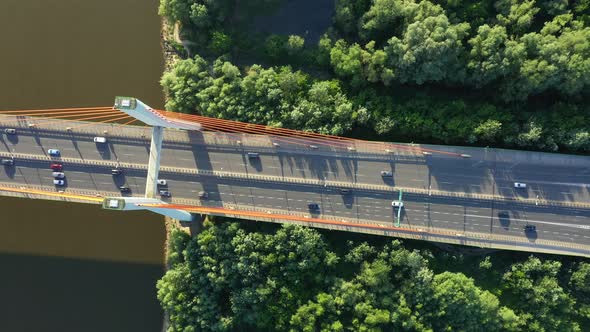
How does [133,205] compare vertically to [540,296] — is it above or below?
above

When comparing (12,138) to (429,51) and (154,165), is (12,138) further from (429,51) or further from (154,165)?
(429,51)

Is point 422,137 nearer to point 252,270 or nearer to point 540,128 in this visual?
point 540,128

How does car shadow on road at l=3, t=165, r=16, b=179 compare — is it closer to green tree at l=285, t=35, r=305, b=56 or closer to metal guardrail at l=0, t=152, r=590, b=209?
metal guardrail at l=0, t=152, r=590, b=209

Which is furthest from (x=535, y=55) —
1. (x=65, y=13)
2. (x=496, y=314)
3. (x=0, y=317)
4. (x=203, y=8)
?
(x=0, y=317)

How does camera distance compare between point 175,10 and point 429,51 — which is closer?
point 429,51

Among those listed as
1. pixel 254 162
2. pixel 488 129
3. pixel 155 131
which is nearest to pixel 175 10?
pixel 155 131
